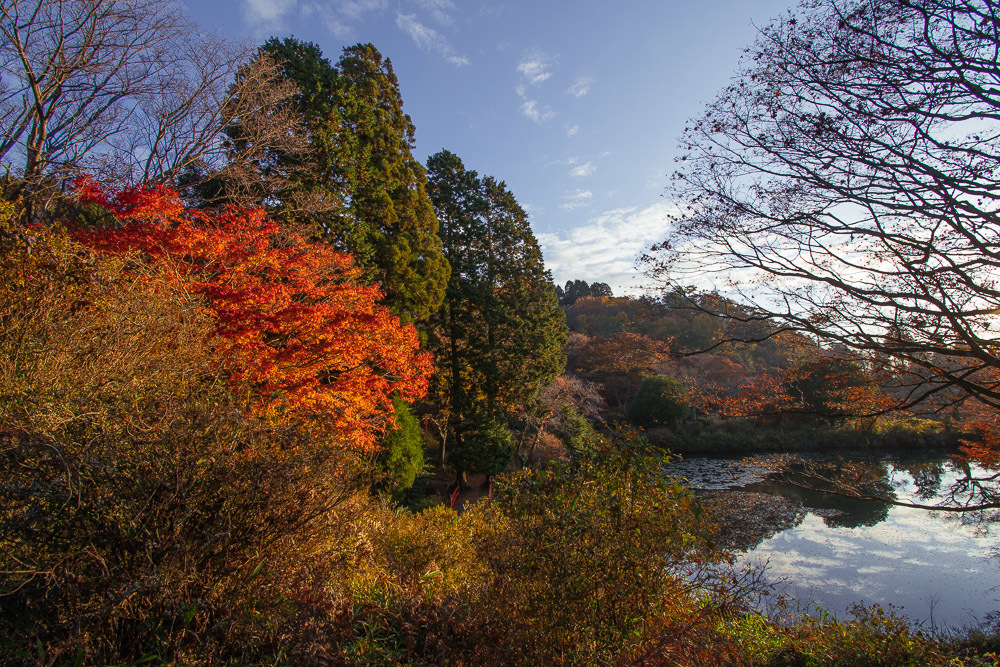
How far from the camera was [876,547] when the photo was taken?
1062 cm

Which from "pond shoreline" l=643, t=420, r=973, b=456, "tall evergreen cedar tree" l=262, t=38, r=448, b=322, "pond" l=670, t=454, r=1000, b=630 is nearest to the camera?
"pond" l=670, t=454, r=1000, b=630

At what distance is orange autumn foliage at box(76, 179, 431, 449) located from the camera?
6504 mm

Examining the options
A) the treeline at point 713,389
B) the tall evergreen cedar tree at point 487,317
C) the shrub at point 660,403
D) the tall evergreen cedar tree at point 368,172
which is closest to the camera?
the treeline at point 713,389

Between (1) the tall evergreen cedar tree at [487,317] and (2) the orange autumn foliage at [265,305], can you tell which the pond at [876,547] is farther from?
(1) the tall evergreen cedar tree at [487,317]

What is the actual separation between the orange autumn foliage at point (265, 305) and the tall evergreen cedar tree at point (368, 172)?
9.98 ft

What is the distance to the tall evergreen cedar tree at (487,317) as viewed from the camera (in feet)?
49.9

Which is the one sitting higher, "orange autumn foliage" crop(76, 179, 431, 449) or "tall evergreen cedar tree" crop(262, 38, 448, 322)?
"tall evergreen cedar tree" crop(262, 38, 448, 322)

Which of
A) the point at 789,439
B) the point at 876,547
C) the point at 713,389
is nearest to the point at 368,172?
the point at 876,547

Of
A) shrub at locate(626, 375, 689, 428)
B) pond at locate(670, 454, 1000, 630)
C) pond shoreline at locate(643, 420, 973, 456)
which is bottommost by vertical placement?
pond at locate(670, 454, 1000, 630)

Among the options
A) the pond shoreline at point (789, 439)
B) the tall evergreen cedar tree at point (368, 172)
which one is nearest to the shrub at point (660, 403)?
the pond shoreline at point (789, 439)

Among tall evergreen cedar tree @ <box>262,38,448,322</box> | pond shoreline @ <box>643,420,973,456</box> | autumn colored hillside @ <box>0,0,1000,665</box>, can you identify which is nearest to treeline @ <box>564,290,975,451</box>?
pond shoreline @ <box>643,420,973,456</box>

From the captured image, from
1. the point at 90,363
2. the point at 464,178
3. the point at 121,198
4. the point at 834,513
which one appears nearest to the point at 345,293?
the point at 121,198

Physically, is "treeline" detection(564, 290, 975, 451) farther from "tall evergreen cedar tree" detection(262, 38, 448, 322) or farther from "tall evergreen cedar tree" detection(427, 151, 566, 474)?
"tall evergreen cedar tree" detection(262, 38, 448, 322)

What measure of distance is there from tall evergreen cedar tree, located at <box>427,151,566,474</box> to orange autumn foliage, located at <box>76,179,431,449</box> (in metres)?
6.57
